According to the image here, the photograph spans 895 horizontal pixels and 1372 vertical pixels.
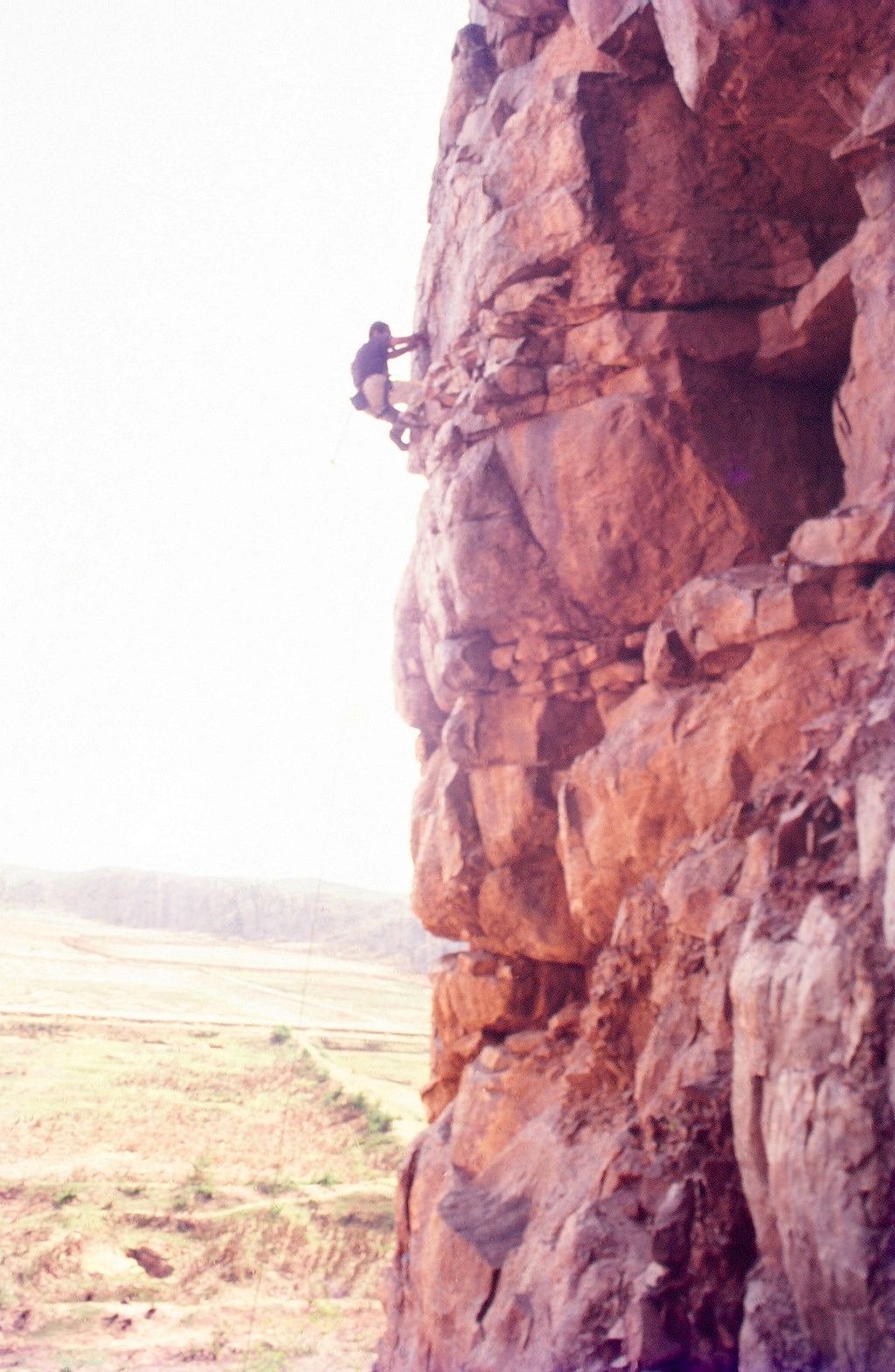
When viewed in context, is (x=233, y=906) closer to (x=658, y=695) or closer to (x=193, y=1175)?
(x=193, y=1175)

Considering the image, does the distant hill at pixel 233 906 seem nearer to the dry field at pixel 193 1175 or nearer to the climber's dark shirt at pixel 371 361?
the dry field at pixel 193 1175

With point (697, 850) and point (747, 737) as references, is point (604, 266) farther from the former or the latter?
point (697, 850)

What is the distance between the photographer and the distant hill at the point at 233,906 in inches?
2645

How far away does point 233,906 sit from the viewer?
73688 millimetres

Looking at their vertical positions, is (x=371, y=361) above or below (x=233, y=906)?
above

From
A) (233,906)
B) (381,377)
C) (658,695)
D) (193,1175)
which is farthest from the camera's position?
(233,906)

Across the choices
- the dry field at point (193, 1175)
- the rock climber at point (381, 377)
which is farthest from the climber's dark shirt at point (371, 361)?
the dry field at point (193, 1175)

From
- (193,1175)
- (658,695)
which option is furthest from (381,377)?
(193,1175)

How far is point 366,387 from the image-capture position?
1767cm

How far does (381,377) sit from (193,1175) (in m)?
20.7

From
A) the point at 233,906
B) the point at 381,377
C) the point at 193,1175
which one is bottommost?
the point at 193,1175

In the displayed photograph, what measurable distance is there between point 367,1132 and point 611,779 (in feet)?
75.8

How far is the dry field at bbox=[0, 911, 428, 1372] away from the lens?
19984 millimetres

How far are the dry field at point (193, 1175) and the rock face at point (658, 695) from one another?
9036 millimetres
